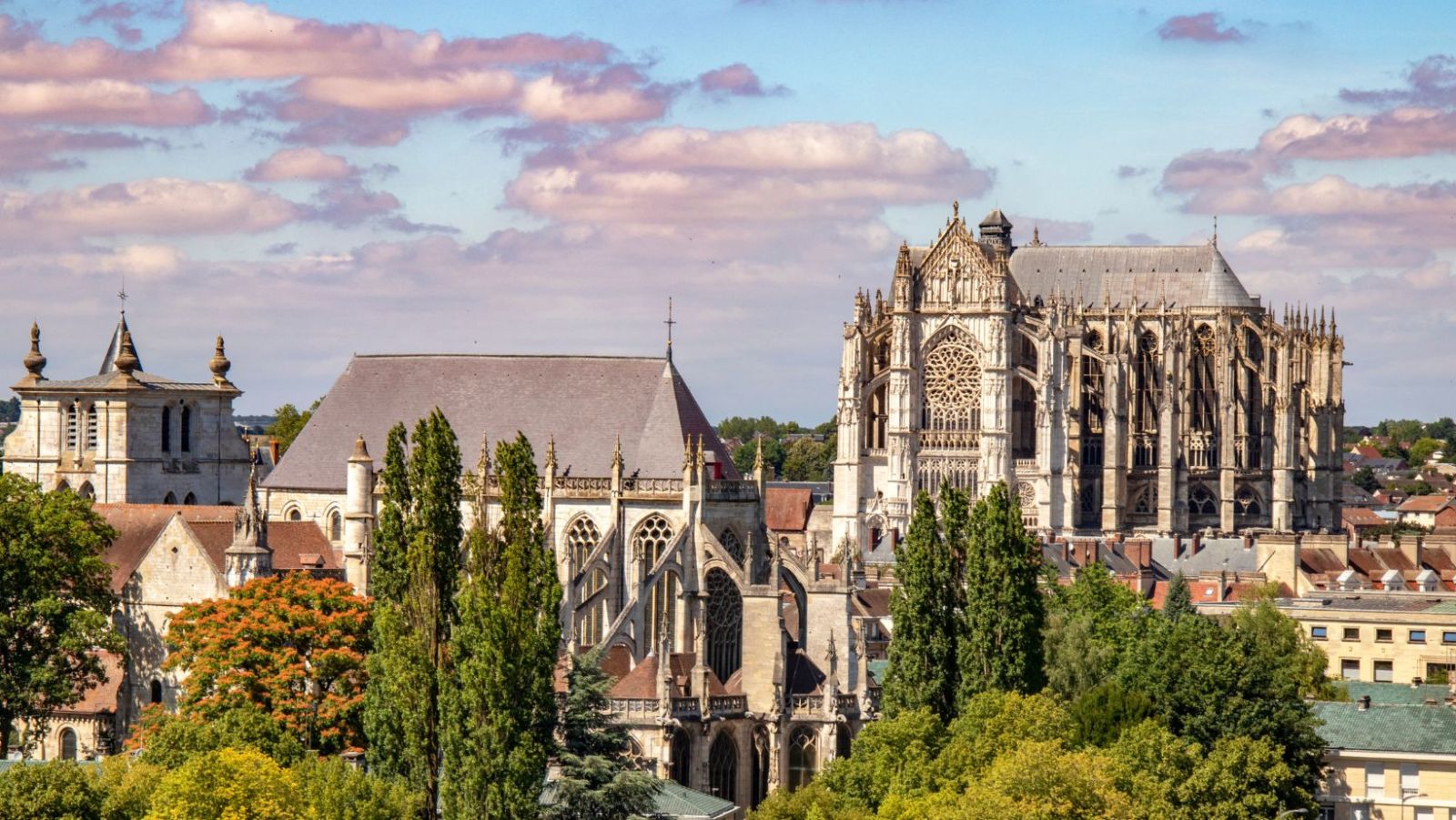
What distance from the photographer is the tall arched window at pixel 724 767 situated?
290ft

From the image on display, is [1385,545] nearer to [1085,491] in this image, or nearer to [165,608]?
[1085,491]

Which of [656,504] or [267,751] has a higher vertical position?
[656,504]

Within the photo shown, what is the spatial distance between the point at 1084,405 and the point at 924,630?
96240 millimetres

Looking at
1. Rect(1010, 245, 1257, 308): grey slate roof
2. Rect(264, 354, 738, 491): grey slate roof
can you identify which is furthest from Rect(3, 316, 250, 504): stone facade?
Rect(1010, 245, 1257, 308): grey slate roof

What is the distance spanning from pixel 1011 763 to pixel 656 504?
3117 cm

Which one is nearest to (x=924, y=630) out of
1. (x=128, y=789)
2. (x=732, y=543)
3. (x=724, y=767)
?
(x=724, y=767)

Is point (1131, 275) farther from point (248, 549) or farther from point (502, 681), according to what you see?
point (502, 681)

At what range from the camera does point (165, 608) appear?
9338cm

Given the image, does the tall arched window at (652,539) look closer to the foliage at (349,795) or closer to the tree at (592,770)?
the tree at (592,770)

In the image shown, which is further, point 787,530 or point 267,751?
point 787,530

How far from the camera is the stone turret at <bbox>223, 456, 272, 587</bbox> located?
90750 mm

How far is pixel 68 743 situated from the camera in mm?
92938

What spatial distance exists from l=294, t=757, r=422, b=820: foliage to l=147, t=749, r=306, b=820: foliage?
49 cm

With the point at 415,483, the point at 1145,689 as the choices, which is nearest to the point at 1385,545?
the point at 1145,689
